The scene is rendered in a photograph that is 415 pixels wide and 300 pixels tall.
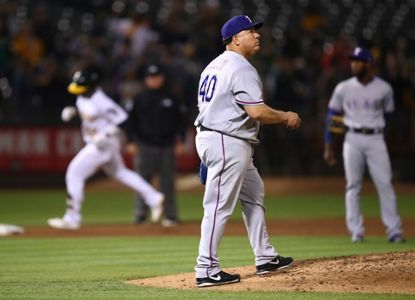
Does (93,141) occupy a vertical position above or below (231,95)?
below

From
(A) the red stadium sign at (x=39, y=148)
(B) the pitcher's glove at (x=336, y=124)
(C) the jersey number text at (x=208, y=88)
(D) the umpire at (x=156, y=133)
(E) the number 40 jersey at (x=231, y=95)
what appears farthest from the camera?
(A) the red stadium sign at (x=39, y=148)

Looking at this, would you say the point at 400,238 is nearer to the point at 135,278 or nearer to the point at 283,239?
the point at 283,239

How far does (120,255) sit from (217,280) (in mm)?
3446

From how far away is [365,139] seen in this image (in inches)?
520

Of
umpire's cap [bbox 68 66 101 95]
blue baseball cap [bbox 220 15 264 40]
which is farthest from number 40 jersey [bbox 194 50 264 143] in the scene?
umpire's cap [bbox 68 66 101 95]

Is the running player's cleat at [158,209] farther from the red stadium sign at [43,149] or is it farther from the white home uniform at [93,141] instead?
the red stadium sign at [43,149]

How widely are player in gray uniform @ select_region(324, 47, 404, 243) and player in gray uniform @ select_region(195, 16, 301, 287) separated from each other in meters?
4.70

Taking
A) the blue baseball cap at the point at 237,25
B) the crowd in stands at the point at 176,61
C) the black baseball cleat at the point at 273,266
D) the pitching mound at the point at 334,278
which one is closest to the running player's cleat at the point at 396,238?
the pitching mound at the point at 334,278

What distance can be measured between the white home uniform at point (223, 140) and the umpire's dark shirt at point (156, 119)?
25.9ft

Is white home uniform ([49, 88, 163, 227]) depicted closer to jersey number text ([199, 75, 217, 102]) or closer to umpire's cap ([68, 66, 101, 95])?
umpire's cap ([68, 66, 101, 95])

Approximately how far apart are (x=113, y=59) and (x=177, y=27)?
1.93m

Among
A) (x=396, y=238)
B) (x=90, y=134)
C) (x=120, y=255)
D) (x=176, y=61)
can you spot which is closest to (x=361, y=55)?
(x=396, y=238)

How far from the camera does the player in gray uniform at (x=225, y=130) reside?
28.0ft

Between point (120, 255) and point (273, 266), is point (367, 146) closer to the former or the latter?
point (120, 255)
